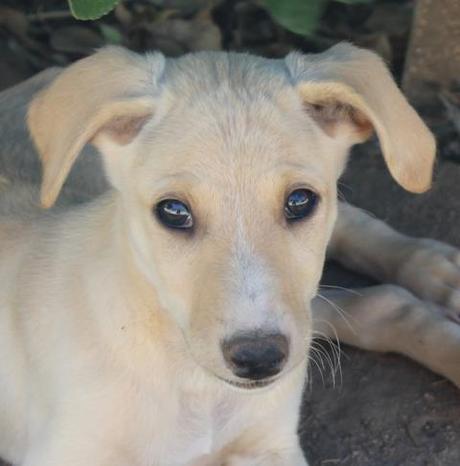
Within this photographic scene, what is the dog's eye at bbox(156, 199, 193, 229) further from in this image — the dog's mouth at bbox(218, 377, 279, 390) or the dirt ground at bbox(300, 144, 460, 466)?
the dirt ground at bbox(300, 144, 460, 466)

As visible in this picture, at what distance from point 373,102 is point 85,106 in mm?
764

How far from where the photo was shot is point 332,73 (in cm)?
321

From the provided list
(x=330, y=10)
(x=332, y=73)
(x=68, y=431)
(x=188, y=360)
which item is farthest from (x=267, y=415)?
(x=330, y=10)

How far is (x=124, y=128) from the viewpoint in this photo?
3281 millimetres

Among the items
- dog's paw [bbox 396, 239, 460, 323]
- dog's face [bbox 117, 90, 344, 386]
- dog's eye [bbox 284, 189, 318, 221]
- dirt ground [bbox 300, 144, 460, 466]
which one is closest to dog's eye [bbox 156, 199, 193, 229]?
dog's face [bbox 117, 90, 344, 386]

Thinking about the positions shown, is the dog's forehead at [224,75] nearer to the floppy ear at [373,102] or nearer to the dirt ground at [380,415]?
the floppy ear at [373,102]

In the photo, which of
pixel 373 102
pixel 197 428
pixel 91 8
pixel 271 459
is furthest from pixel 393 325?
pixel 91 8

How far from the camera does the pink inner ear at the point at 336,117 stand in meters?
3.31

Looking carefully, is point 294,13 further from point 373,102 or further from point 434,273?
point 434,273

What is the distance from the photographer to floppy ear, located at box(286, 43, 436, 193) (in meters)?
3.08

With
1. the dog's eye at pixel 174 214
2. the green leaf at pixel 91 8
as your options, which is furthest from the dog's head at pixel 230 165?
the green leaf at pixel 91 8

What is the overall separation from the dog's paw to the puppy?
2.86 feet

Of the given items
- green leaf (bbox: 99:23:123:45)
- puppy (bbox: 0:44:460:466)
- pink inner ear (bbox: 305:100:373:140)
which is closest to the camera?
puppy (bbox: 0:44:460:466)

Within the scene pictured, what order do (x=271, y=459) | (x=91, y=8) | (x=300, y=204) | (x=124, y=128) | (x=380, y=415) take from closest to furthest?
1. (x=300, y=204)
2. (x=124, y=128)
3. (x=91, y=8)
4. (x=271, y=459)
5. (x=380, y=415)
